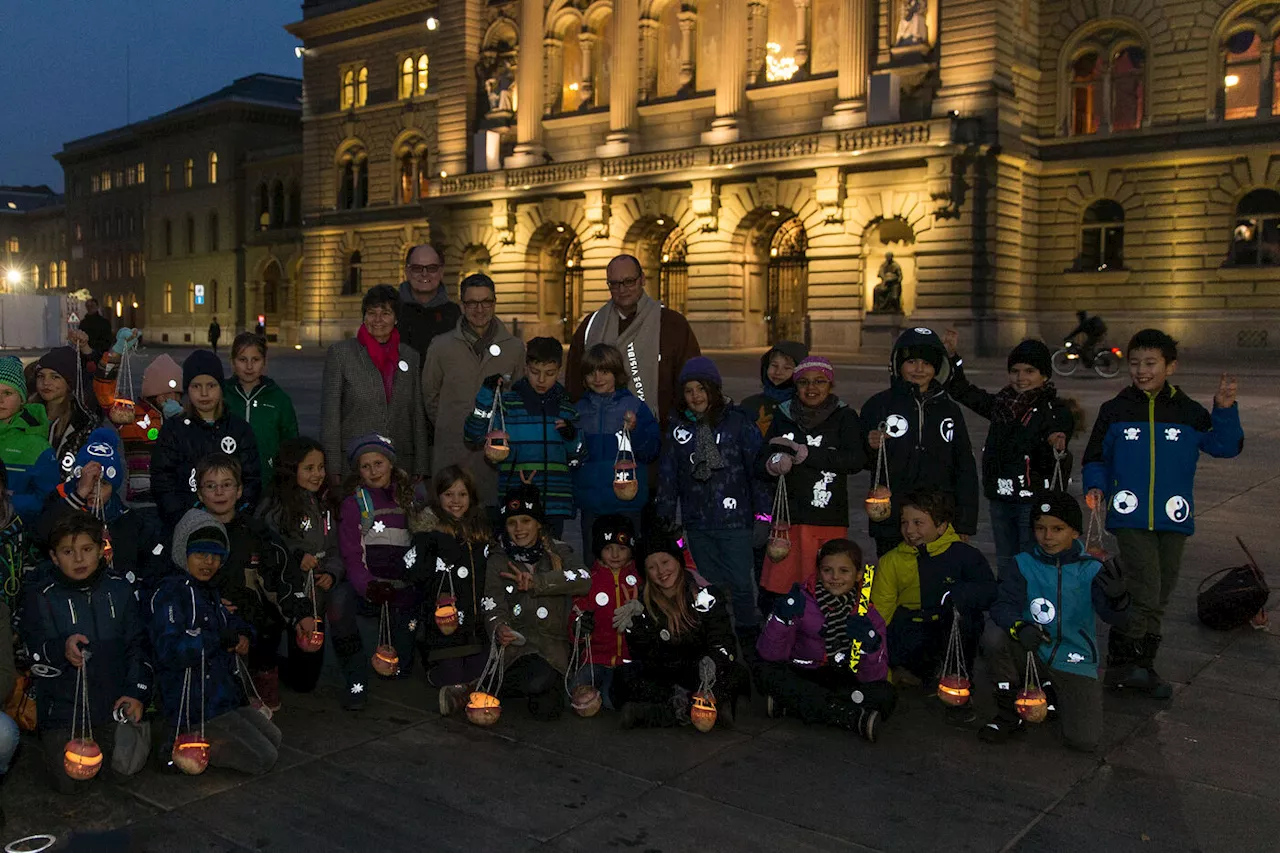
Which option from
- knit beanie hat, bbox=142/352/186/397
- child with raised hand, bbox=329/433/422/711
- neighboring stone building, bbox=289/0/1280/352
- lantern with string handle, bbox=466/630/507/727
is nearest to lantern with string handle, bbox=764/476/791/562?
lantern with string handle, bbox=466/630/507/727

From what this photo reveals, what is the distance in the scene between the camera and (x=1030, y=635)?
16.6ft

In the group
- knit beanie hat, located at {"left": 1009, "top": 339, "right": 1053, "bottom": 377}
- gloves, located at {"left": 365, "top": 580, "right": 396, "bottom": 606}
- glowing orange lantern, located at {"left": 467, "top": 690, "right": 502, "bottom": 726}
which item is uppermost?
knit beanie hat, located at {"left": 1009, "top": 339, "right": 1053, "bottom": 377}

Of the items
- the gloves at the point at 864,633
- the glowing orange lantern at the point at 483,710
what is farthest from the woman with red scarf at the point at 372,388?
the gloves at the point at 864,633

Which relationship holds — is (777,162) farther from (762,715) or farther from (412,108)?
(762,715)

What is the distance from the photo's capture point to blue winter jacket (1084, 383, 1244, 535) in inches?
223

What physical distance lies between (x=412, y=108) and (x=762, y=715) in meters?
47.2

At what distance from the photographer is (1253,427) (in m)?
16.1

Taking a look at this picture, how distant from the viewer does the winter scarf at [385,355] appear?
6.77 meters

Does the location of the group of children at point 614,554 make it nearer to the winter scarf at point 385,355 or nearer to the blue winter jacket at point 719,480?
the blue winter jacket at point 719,480

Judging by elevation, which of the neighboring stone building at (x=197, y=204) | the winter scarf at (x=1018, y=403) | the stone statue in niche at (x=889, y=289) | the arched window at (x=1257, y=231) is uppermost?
the neighboring stone building at (x=197, y=204)

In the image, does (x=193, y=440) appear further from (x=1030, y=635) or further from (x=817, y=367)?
(x=1030, y=635)

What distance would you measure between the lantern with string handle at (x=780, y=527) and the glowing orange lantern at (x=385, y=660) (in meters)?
2.04

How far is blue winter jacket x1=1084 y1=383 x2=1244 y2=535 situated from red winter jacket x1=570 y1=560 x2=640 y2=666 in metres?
2.52

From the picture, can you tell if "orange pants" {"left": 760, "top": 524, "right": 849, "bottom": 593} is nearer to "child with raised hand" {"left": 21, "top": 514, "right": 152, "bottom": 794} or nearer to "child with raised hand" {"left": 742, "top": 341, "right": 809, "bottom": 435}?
"child with raised hand" {"left": 742, "top": 341, "right": 809, "bottom": 435}
